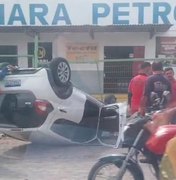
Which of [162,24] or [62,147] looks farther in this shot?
[162,24]

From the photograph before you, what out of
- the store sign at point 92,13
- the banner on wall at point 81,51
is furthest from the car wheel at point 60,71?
the store sign at point 92,13

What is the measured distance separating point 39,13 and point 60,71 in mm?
11232

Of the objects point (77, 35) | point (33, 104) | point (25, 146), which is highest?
point (77, 35)

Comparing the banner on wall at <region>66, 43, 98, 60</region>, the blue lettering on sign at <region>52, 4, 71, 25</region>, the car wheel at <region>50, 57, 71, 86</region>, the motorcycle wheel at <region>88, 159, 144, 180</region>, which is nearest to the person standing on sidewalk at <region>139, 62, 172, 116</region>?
the car wheel at <region>50, 57, 71, 86</region>

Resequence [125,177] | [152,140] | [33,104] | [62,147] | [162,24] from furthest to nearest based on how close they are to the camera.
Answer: [162,24] < [62,147] < [33,104] < [125,177] < [152,140]

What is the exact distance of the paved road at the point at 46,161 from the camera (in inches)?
266

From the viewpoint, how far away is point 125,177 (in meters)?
5.22

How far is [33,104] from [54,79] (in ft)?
1.90

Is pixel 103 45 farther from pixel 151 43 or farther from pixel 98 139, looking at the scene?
pixel 98 139

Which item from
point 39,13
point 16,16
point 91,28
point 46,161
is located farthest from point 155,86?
point 16,16

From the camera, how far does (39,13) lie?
759 inches

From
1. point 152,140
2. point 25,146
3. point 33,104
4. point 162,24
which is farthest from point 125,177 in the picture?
point 162,24

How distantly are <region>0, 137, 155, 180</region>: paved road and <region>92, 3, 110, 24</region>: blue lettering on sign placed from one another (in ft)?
34.9

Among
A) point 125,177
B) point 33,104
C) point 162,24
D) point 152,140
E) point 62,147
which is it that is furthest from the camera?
point 162,24
